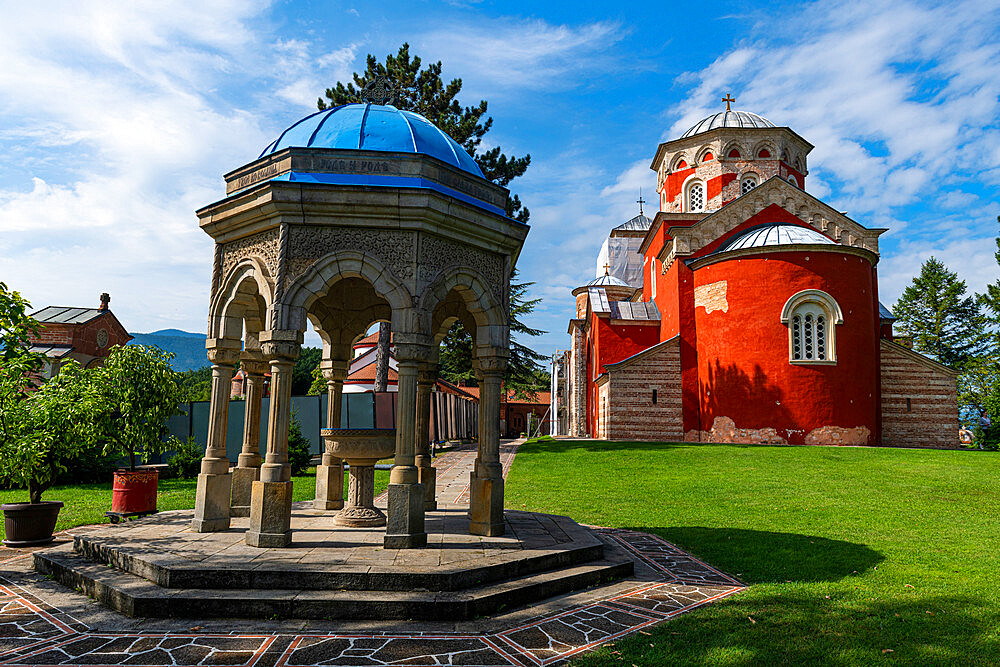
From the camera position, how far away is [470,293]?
7.06m

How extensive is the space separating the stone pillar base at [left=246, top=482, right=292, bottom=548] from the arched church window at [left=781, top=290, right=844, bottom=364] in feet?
63.2

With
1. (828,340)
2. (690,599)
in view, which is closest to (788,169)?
(828,340)

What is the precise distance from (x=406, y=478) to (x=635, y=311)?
2342 cm

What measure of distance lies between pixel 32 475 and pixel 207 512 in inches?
92.2

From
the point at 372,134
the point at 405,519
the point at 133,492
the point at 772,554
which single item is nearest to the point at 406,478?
the point at 405,519

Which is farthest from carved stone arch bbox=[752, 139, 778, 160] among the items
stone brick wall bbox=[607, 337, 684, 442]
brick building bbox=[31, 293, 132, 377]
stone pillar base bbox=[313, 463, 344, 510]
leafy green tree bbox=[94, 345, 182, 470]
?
brick building bbox=[31, 293, 132, 377]

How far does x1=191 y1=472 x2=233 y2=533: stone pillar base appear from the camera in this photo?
6609mm

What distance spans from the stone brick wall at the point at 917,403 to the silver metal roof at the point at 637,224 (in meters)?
24.8

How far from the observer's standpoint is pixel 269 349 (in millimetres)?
6133

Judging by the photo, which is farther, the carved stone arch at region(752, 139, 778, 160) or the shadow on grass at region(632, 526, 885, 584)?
the carved stone arch at region(752, 139, 778, 160)

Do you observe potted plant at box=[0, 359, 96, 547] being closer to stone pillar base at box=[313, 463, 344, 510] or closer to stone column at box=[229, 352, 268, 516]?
stone column at box=[229, 352, 268, 516]

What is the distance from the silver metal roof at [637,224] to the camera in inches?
1812

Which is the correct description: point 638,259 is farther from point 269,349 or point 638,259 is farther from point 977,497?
point 269,349

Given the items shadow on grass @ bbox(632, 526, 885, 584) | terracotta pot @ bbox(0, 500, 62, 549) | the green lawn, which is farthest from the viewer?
terracotta pot @ bbox(0, 500, 62, 549)
